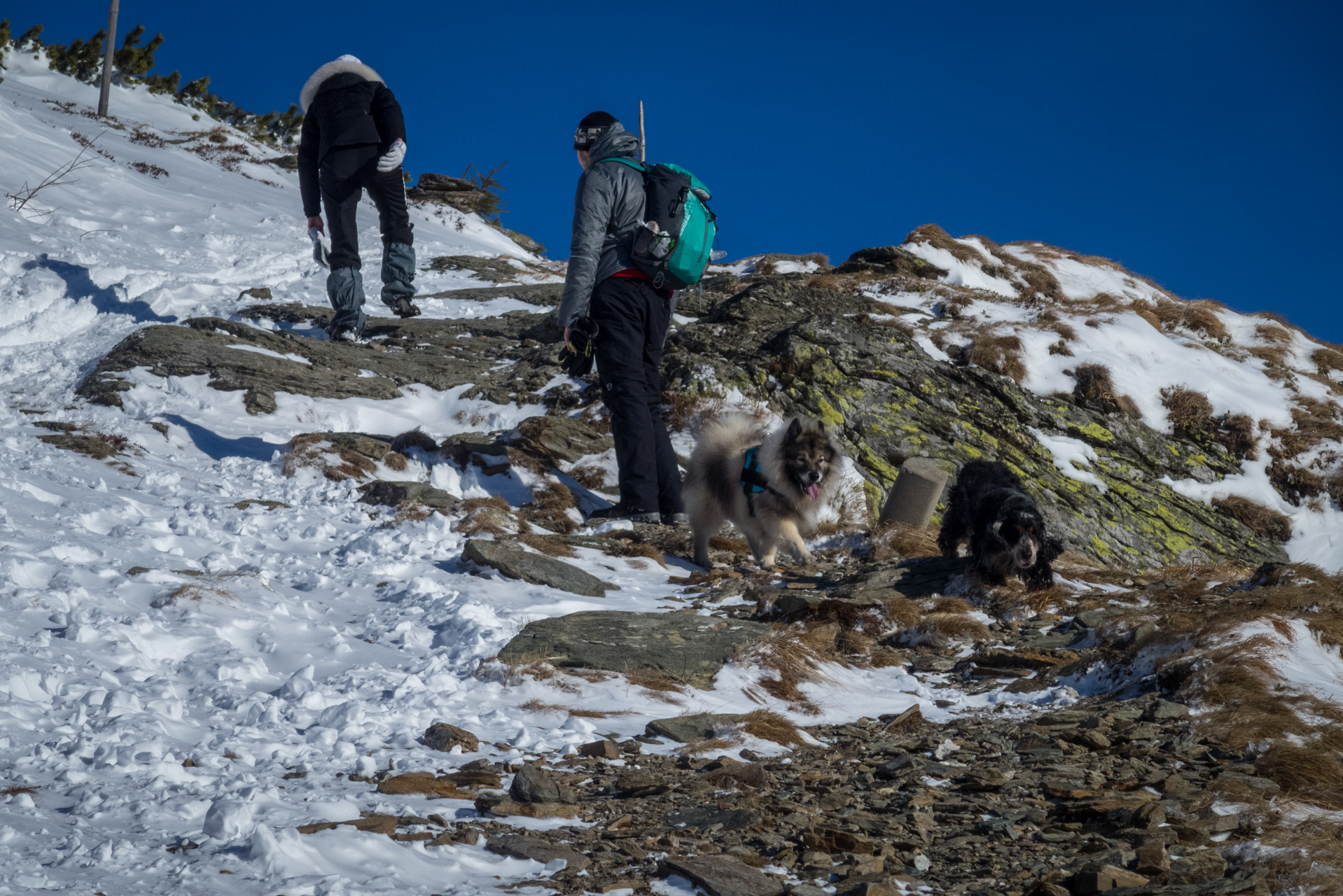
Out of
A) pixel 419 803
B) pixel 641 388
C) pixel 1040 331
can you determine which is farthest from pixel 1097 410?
pixel 419 803

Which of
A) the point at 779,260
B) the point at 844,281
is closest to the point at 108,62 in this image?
the point at 779,260

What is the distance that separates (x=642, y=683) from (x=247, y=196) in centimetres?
2046

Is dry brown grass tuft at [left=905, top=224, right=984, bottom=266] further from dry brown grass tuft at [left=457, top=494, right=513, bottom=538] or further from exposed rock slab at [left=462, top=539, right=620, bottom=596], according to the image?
exposed rock slab at [left=462, top=539, right=620, bottom=596]

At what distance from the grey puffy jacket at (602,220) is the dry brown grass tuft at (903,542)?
350 cm

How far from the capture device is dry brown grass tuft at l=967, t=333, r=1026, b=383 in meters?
12.3

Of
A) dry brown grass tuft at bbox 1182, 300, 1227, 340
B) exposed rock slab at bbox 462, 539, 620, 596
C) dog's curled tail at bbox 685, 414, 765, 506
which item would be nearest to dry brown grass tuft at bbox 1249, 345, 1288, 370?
dry brown grass tuft at bbox 1182, 300, 1227, 340

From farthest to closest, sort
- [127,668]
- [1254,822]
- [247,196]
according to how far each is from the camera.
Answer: [247,196] < [127,668] < [1254,822]

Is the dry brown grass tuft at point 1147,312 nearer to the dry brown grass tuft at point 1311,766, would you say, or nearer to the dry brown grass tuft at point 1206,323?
the dry brown grass tuft at point 1206,323

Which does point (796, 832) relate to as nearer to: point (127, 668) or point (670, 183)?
point (127, 668)

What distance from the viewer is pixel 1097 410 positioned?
12.0 m

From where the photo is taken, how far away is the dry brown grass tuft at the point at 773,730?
12.5 ft

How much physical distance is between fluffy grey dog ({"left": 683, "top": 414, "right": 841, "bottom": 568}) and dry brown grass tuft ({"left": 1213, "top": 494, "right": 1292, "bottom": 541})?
6487mm

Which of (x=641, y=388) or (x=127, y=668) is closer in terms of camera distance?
(x=127, y=668)

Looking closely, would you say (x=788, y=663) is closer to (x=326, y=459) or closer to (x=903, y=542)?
(x=903, y=542)
